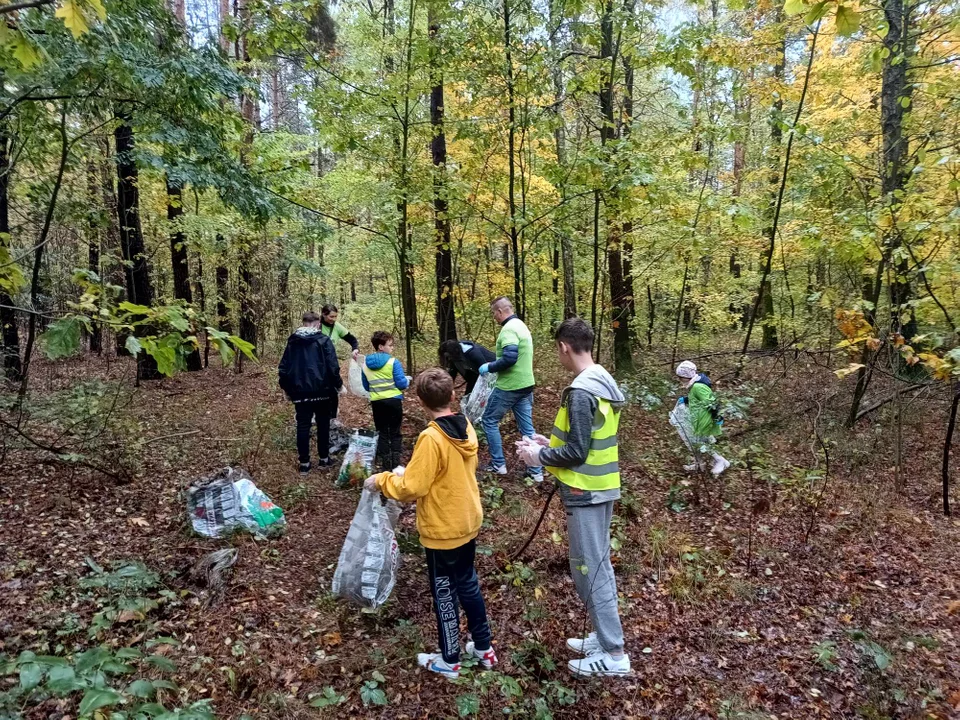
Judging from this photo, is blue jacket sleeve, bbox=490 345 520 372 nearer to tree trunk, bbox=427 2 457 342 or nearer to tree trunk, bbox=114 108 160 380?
tree trunk, bbox=427 2 457 342

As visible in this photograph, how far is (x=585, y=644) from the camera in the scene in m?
3.60

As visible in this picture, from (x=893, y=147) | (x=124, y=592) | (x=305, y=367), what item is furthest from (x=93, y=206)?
(x=893, y=147)

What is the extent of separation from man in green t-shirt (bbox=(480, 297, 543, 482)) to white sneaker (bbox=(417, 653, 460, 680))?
9.70 feet

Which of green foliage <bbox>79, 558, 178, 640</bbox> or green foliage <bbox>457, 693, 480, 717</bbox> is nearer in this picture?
green foliage <bbox>457, 693, 480, 717</bbox>

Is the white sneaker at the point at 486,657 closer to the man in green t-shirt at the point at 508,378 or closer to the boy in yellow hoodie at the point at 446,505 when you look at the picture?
the boy in yellow hoodie at the point at 446,505

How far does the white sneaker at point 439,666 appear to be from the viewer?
3.37 m

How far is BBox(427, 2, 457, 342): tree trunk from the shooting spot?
7598 millimetres

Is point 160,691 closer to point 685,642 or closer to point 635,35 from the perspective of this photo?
point 685,642

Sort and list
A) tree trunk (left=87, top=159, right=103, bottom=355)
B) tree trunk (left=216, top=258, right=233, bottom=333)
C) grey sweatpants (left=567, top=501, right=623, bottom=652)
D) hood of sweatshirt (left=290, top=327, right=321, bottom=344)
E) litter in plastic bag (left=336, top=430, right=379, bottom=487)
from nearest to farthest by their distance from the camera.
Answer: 1. grey sweatpants (left=567, top=501, right=623, bottom=652)
2. litter in plastic bag (left=336, top=430, right=379, bottom=487)
3. hood of sweatshirt (left=290, top=327, right=321, bottom=344)
4. tree trunk (left=87, top=159, right=103, bottom=355)
5. tree trunk (left=216, top=258, right=233, bottom=333)

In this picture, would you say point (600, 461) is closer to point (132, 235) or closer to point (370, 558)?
point (370, 558)

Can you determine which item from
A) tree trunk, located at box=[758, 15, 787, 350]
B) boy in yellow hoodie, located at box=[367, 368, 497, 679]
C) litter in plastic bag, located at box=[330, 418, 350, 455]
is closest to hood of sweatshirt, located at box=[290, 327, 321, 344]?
litter in plastic bag, located at box=[330, 418, 350, 455]

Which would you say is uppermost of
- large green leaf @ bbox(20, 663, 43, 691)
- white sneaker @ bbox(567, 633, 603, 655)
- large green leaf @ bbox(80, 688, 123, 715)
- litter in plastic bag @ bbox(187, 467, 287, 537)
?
large green leaf @ bbox(20, 663, 43, 691)

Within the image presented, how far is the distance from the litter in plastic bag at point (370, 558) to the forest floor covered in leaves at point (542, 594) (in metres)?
0.16

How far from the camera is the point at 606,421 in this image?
329cm
